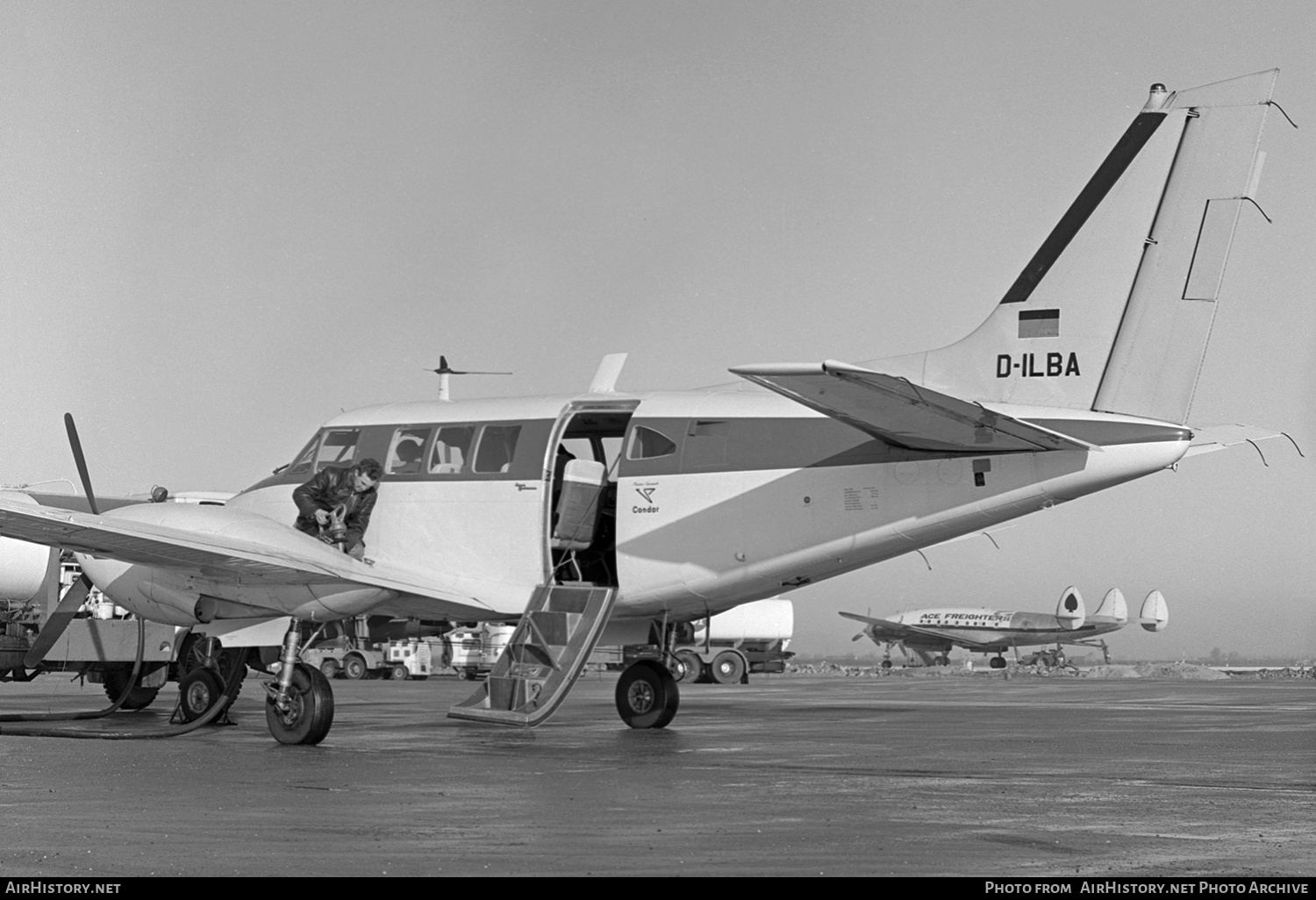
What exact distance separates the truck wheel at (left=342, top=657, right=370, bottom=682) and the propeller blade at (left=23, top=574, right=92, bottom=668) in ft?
110

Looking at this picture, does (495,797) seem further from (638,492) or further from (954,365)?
(954,365)

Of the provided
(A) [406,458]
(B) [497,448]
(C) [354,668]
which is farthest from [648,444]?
(C) [354,668]

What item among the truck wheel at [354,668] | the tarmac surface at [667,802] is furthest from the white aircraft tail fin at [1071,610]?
Result: the tarmac surface at [667,802]

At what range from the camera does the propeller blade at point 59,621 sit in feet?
64.1

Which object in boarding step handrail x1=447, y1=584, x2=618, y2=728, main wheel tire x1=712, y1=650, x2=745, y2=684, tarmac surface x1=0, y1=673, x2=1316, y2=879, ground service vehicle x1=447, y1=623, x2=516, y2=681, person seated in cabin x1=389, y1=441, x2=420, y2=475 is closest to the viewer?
tarmac surface x1=0, y1=673, x2=1316, y2=879

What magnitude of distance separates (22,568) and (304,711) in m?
11.0

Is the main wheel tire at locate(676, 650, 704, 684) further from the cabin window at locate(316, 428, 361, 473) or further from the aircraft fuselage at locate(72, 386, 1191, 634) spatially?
the aircraft fuselage at locate(72, 386, 1191, 634)

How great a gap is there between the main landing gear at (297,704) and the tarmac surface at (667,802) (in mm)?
251

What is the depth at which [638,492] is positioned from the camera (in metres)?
16.7

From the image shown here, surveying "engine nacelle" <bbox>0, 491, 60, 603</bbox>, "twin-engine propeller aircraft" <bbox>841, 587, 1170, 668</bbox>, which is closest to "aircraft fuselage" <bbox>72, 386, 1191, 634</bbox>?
"engine nacelle" <bbox>0, 491, 60, 603</bbox>

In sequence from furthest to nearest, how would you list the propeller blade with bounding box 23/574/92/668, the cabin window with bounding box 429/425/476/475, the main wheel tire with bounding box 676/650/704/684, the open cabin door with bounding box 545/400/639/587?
1. the main wheel tire with bounding box 676/650/704/684
2. the propeller blade with bounding box 23/574/92/668
3. the cabin window with bounding box 429/425/476/475
4. the open cabin door with bounding box 545/400/639/587

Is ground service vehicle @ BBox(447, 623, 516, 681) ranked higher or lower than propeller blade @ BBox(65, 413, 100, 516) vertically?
lower

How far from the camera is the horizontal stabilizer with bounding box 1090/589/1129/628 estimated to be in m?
91.0

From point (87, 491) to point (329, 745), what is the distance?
5898 mm
